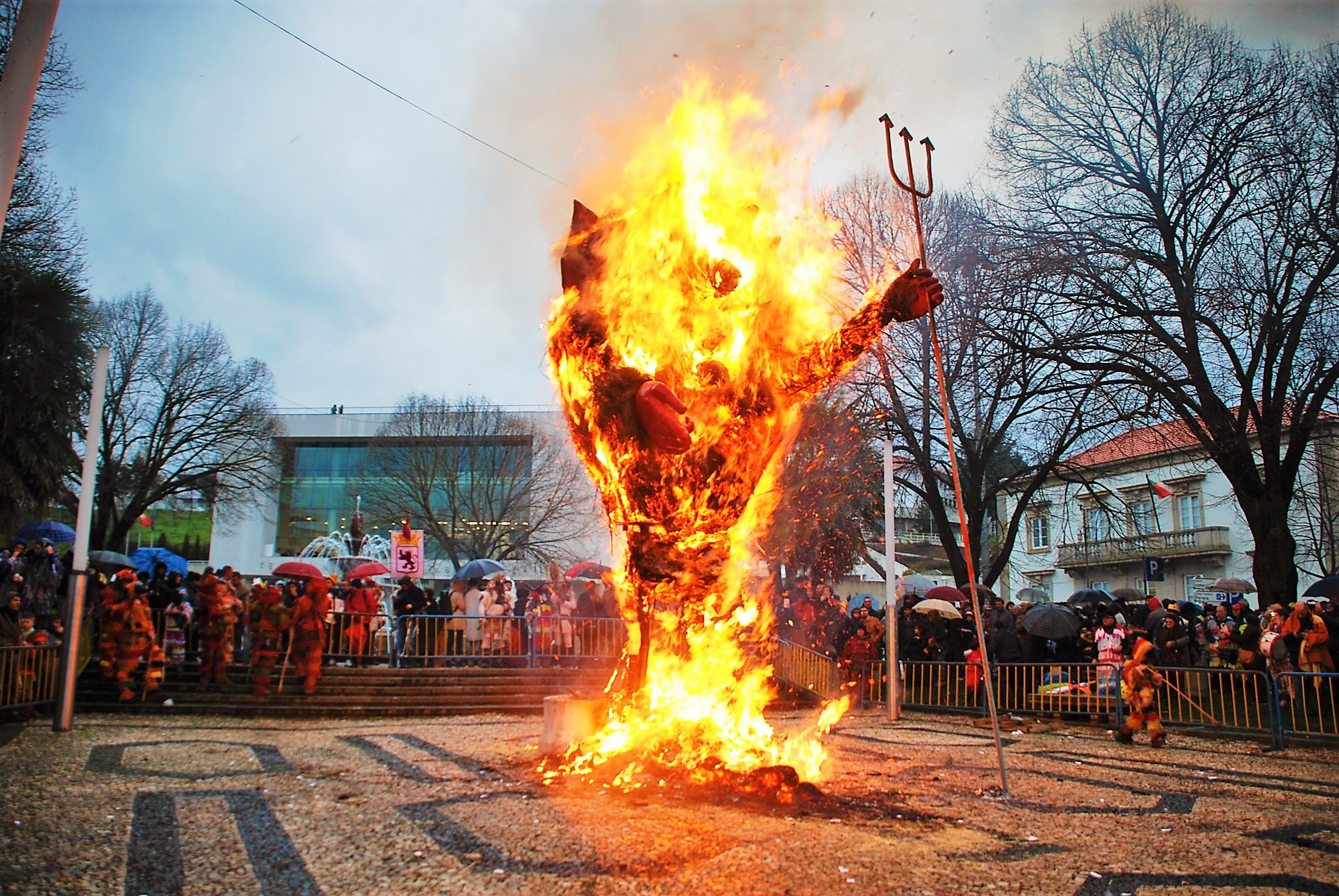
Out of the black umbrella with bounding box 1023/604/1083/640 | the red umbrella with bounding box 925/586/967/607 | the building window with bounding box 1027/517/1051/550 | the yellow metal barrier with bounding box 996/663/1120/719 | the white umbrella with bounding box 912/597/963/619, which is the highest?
the building window with bounding box 1027/517/1051/550

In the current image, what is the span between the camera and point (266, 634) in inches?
574

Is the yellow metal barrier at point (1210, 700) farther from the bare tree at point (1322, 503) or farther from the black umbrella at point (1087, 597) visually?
the black umbrella at point (1087, 597)

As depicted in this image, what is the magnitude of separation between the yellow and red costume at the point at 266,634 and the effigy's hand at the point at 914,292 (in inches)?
467

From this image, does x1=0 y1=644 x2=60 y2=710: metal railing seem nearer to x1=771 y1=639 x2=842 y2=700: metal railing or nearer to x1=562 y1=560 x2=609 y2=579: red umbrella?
x1=771 y1=639 x2=842 y2=700: metal railing

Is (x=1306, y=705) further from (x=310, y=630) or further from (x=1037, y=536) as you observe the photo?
(x=1037, y=536)

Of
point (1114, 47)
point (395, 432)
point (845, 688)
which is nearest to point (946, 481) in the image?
point (845, 688)

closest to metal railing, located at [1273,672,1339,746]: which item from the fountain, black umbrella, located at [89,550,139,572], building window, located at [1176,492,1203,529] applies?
black umbrella, located at [89,550,139,572]

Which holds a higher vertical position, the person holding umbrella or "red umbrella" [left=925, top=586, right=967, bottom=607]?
"red umbrella" [left=925, top=586, right=967, bottom=607]

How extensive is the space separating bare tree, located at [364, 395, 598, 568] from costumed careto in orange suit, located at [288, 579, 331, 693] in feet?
81.5

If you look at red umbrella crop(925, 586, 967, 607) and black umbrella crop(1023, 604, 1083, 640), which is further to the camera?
red umbrella crop(925, 586, 967, 607)

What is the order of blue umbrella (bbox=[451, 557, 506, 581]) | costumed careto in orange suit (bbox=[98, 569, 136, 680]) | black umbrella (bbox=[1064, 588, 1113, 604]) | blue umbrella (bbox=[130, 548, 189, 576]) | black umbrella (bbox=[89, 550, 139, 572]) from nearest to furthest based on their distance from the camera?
costumed careto in orange suit (bbox=[98, 569, 136, 680]) → blue umbrella (bbox=[451, 557, 506, 581]) → black umbrella (bbox=[89, 550, 139, 572]) → blue umbrella (bbox=[130, 548, 189, 576]) → black umbrella (bbox=[1064, 588, 1113, 604])

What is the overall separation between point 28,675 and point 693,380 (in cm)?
992

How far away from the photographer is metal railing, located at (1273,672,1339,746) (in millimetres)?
11719

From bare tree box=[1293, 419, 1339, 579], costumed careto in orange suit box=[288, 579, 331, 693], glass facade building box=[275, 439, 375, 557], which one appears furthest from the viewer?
glass facade building box=[275, 439, 375, 557]
